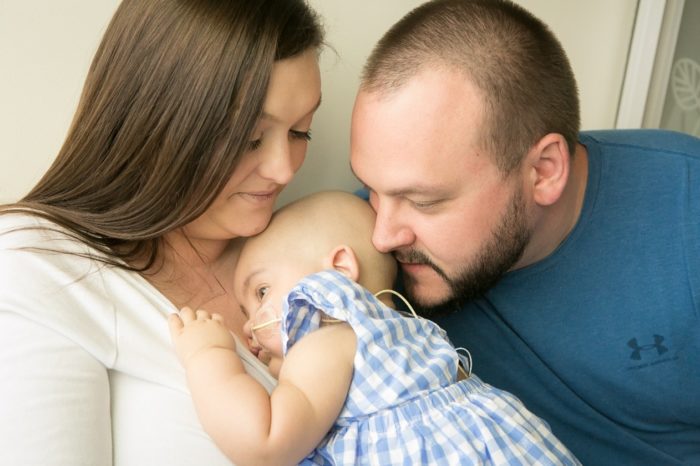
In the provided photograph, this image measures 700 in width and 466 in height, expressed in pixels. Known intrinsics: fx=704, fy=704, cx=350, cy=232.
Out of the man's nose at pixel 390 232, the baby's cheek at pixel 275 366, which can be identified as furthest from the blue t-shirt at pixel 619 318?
the baby's cheek at pixel 275 366

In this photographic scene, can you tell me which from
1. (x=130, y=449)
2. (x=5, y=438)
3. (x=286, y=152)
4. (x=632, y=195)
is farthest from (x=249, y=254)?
(x=632, y=195)

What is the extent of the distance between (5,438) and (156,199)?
496mm

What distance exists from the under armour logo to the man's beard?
32 cm

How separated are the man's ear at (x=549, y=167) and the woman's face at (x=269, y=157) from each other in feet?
1.69

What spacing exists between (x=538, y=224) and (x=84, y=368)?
102 cm

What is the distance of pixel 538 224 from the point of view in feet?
5.35

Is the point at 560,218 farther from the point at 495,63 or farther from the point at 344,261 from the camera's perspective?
the point at 344,261

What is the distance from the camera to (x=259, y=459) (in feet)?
3.72

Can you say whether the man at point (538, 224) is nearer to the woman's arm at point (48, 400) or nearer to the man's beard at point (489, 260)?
the man's beard at point (489, 260)

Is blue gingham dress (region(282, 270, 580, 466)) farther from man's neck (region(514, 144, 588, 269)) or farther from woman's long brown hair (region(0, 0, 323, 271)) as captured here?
man's neck (region(514, 144, 588, 269))

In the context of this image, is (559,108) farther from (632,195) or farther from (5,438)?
(5,438)

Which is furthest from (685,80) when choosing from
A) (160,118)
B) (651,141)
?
(160,118)

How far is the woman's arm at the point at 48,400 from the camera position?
1.05 m

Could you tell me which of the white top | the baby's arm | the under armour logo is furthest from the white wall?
the under armour logo
